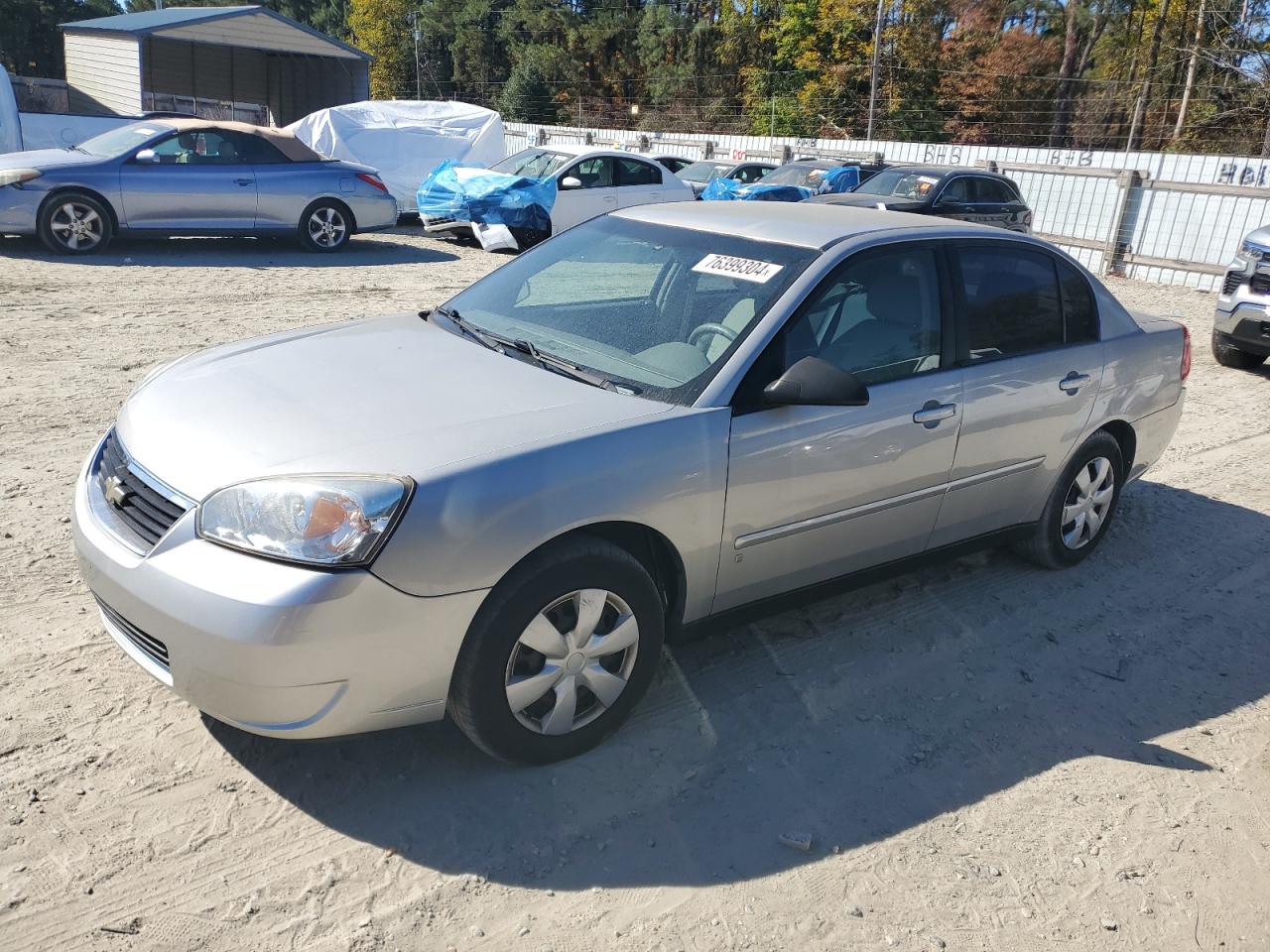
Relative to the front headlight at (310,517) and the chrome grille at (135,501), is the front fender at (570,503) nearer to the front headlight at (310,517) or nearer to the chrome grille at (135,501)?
the front headlight at (310,517)

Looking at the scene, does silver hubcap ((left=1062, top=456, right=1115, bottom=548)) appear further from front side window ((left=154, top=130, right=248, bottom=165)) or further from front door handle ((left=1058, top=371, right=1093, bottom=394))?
front side window ((left=154, top=130, right=248, bottom=165))

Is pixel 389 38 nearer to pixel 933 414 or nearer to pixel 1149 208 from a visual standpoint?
pixel 1149 208

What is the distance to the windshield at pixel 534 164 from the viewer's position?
50.6 ft

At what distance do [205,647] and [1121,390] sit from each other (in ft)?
13.8

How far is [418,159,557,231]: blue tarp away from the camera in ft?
48.5

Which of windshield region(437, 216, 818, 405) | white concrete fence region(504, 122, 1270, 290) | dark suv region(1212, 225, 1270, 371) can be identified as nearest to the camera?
windshield region(437, 216, 818, 405)

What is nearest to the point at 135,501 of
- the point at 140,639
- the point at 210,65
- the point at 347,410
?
the point at 140,639

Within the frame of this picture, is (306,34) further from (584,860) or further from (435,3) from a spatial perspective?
(435,3)

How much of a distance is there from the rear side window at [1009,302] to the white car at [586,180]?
10.9 metres

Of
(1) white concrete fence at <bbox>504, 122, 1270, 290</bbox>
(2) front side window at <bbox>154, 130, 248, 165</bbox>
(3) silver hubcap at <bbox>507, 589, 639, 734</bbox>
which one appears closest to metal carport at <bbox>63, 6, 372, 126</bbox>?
(1) white concrete fence at <bbox>504, 122, 1270, 290</bbox>

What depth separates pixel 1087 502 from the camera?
16.7ft

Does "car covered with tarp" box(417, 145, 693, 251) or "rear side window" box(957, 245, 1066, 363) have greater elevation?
"rear side window" box(957, 245, 1066, 363)

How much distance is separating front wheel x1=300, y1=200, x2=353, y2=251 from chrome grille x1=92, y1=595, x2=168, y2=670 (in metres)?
11.1

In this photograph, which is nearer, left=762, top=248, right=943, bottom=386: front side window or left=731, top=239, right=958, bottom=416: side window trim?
left=731, top=239, right=958, bottom=416: side window trim
